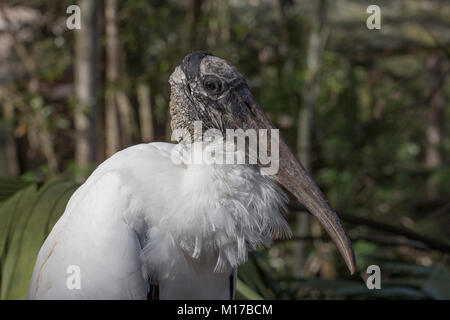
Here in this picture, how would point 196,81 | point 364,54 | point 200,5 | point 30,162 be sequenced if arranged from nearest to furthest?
point 196,81 → point 200,5 → point 364,54 → point 30,162

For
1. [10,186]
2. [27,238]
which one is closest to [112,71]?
[10,186]

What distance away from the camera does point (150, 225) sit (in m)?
1.27

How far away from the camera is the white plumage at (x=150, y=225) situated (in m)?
1.24

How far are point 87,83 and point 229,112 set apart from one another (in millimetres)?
1994

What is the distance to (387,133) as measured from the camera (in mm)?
4250

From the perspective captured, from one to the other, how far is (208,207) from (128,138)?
2992 millimetres

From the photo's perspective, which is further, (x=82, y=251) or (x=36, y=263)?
(x=36, y=263)

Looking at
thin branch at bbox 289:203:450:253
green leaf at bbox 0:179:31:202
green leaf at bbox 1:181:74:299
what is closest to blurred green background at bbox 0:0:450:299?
green leaf at bbox 0:179:31:202

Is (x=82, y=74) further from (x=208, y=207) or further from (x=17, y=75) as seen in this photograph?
(x=208, y=207)

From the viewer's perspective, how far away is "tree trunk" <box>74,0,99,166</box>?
296 centimetres

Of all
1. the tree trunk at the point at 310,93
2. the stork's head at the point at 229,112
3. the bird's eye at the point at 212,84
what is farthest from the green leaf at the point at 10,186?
the tree trunk at the point at 310,93

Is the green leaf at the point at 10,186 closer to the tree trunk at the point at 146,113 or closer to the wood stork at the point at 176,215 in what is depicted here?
the wood stork at the point at 176,215

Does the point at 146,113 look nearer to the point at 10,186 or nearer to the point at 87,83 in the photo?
the point at 87,83
